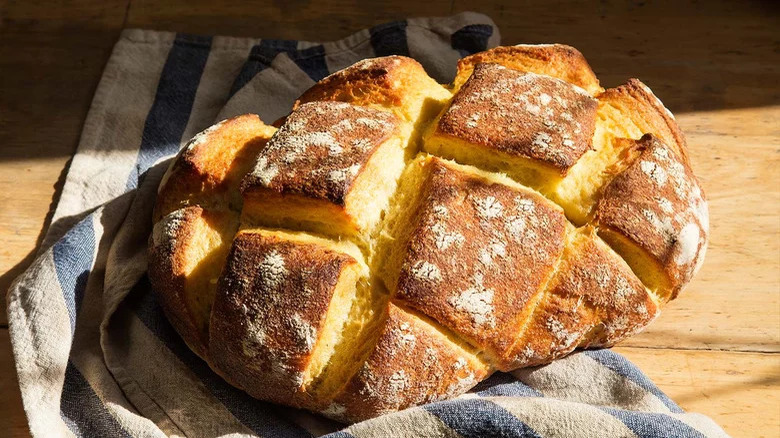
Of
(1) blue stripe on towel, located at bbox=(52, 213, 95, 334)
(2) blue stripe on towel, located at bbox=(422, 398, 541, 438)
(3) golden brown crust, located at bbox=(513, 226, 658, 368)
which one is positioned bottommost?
(2) blue stripe on towel, located at bbox=(422, 398, 541, 438)

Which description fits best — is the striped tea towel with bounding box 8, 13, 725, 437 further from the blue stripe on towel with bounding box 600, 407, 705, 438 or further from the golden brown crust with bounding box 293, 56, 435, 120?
the golden brown crust with bounding box 293, 56, 435, 120

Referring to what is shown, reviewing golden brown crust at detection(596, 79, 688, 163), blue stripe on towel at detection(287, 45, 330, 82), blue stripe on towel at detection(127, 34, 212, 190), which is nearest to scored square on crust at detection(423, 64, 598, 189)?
golden brown crust at detection(596, 79, 688, 163)

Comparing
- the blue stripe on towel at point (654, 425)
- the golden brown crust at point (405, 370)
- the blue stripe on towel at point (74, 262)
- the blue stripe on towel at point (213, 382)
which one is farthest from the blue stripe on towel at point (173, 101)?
the blue stripe on towel at point (654, 425)

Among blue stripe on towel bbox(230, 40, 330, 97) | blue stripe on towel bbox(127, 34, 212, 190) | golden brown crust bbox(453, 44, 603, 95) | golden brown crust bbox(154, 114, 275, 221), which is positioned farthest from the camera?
blue stripe on towel bbox(230, 40, 330, 97)

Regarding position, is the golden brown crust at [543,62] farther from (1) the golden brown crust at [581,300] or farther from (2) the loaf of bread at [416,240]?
(1) the golden brown crust at [581,300]

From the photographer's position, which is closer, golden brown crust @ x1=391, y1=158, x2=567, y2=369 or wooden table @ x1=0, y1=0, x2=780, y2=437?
golden brown crust @ x1=391, y1=158, x2=567, y2=369

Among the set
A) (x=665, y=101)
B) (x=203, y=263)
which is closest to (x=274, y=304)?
(x=203, y=263)

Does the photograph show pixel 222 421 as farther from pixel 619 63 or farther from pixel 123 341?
pixel 619 63
